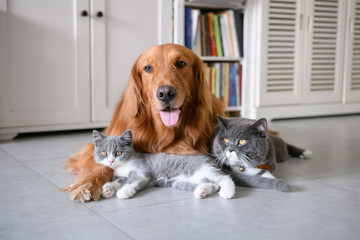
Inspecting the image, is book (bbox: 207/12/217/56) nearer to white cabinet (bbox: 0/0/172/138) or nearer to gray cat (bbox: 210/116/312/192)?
white cabinet (bbox: 0/0/172/138)

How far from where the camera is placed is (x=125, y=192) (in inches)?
64.9

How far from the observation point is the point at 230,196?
1.65m

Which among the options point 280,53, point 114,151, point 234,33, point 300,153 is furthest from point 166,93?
point 280,53

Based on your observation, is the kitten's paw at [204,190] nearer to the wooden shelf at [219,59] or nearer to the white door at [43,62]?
the white door at [43,62]

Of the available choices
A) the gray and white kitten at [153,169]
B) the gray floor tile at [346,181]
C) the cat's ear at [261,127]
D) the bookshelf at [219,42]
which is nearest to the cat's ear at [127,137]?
the gray and white kitten at [153,169]

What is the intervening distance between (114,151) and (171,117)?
28 centimetres

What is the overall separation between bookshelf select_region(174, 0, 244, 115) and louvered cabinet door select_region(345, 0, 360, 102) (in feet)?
Answer: 3.83

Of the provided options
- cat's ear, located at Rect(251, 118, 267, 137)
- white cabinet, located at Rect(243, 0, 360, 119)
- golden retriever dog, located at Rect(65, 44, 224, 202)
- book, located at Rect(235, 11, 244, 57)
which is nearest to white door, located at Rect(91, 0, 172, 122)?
book, located at Rect(235, 11, 244, 57)

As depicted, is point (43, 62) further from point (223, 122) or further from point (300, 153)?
→ point (300, 153)

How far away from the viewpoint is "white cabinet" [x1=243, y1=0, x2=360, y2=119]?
3.64 metres

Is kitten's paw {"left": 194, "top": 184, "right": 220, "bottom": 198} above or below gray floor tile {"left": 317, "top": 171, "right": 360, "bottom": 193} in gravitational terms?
above

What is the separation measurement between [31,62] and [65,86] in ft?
0.91

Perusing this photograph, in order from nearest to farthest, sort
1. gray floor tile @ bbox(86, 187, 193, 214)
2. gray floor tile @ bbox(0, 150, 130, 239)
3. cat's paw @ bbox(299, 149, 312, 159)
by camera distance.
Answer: gray floor tile @ bbox(0, 150, 130, 239), gray floor tile @ bbox(86, 187, 193, 214), cat's paw @ bbox(299, 149, 312, 159)

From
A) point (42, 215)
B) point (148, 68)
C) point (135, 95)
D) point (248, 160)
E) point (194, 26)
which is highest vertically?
point (194, 26)
